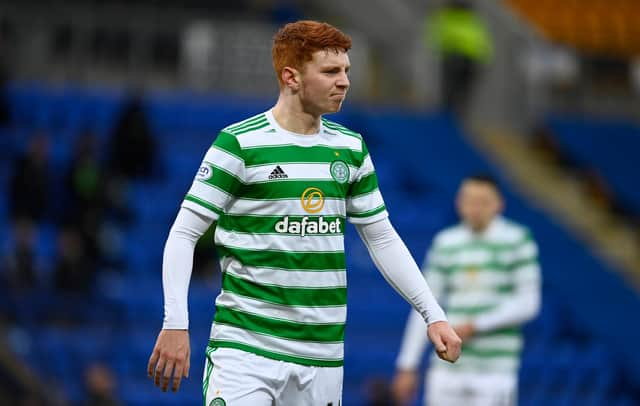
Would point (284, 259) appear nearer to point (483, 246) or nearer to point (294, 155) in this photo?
point (294, 155)

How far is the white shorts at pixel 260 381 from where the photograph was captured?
4602 millimetres

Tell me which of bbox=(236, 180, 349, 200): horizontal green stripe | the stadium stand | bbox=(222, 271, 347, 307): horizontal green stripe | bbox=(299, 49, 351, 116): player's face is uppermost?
bbox=(299, 49, 351, 116): player's face

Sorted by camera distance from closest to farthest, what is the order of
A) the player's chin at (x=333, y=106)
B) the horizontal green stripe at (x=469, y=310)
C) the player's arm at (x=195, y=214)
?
1. the player's arm at (x=195, y=214)
2. the player's chin at (x=333, y=106)
3. the horizontal green stripe at (x=469, y=310)

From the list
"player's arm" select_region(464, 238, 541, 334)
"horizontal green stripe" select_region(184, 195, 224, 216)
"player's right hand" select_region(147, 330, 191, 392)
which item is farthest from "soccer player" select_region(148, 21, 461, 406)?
"player's arm" select_region(464, 238, 541, 334)

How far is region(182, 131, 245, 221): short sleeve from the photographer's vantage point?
463 centimetres

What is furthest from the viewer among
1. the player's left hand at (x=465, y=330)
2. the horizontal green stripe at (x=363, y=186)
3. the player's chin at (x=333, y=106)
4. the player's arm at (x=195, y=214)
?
the player's left hand at (x=465, y=330)

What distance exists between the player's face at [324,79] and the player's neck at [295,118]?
6 centimetres

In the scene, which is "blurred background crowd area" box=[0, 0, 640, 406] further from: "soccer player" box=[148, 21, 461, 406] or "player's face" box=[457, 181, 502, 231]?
"soccer player" box=[148, 21, 461, 406]

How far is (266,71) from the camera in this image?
1658 cm

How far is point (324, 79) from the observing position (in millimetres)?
4762

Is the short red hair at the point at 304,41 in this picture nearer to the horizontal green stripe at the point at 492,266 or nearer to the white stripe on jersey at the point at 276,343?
the white stripe on jersey at the point at 276,343

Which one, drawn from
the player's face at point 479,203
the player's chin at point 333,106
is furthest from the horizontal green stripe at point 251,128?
the player's face at point 479,203

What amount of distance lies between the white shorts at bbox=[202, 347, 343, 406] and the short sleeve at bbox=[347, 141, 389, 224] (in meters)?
0.63

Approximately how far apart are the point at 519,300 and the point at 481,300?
0.78 ft
